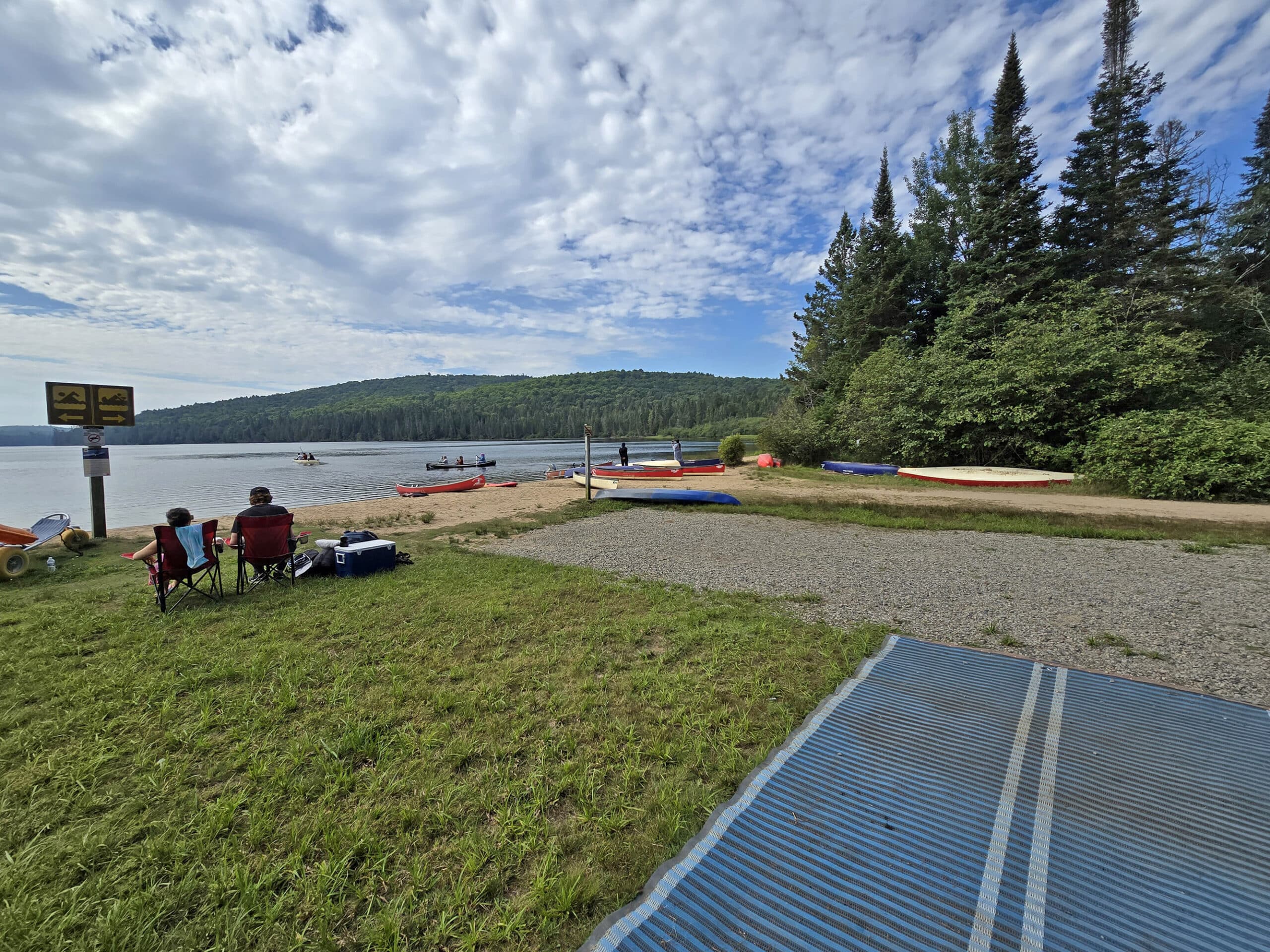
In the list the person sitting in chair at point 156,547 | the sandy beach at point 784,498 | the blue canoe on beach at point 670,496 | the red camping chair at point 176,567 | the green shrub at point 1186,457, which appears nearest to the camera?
the red camping chair at point 176,567

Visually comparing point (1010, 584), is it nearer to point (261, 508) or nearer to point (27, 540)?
point (261, 508)

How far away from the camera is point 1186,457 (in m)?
11.9

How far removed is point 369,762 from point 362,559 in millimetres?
4221

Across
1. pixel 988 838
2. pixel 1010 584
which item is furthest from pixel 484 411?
pixel 988 838

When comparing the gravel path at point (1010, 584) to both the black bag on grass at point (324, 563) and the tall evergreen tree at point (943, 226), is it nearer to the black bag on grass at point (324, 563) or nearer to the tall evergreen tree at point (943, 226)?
the black bag on grass at point (324, 563)

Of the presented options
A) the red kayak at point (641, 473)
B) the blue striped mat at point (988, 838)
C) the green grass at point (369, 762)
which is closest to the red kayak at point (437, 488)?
the red kayak at point (641, 473)

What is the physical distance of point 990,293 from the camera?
67.9 ft

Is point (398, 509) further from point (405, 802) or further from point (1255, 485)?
point (1255, 485)

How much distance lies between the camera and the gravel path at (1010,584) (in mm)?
3926

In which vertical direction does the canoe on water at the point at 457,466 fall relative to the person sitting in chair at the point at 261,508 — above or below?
below

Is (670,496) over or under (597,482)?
over

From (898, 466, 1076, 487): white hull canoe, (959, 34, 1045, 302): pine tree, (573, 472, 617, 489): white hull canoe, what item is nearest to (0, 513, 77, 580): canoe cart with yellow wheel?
(573, 472, 617, 489): white hull canoe

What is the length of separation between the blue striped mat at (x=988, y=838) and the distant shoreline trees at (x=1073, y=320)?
14.1 metres

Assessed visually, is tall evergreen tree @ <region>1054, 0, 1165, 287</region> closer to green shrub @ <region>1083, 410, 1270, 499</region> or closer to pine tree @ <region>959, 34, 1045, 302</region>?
pine tree @ <region>959, 34, 1045, 302</region>
